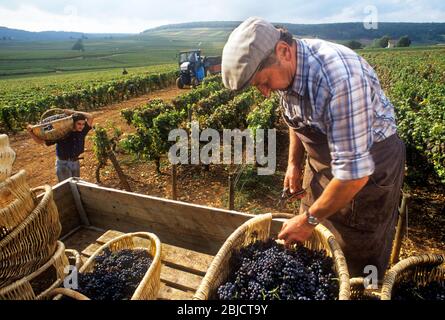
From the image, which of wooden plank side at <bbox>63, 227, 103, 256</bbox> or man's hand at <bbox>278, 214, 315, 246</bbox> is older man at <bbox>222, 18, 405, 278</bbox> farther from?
wooden plank side at <bbox>63, 227, 103, 256</bbox>

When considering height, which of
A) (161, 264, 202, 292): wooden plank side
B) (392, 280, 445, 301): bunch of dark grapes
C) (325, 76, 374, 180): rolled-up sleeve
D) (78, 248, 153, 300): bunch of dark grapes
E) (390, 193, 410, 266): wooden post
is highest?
(325, 76, 374, 180): rolled-up sleeve

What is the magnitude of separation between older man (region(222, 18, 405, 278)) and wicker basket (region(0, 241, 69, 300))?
1679 mm

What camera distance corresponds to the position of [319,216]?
196 cm

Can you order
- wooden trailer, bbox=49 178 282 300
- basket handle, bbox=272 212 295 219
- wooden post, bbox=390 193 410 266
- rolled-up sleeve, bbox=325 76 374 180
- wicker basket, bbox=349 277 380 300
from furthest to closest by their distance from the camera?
wooden post, bbox=390 193 410 266 < wooden trailer, bbox=49 178 282 300 < basket handle, bbox=272 212 295 219 < wicker basket, bbox=349 277 380 300 < rolled-up sleeve, bbox=325 76 374 180

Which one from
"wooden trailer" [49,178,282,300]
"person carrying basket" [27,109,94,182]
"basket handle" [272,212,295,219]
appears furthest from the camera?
"person carrying basket" [27,109,94,182]

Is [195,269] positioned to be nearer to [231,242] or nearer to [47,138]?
[231,242]

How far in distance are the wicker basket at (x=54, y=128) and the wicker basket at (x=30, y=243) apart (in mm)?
2968

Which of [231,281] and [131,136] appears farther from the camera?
[131,136]

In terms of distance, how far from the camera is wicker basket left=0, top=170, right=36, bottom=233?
6.62 feet

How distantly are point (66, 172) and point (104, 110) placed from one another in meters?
14.3

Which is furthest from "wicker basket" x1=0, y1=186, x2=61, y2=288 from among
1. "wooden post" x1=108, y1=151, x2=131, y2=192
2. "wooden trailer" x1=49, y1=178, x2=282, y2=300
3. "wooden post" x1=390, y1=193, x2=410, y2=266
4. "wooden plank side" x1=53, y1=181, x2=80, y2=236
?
"wooden post" x1=390, y1=193, x2=410, y2=266

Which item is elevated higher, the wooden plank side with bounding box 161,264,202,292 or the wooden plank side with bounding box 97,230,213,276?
the wooden plank side with bounding box 97,230,213,276

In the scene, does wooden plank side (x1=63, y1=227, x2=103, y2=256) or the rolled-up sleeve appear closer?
the rolled-up sleeve
